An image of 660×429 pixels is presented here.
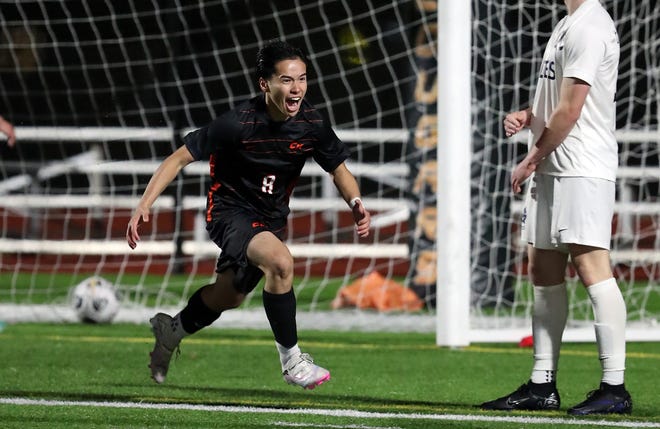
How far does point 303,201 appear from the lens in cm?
1327

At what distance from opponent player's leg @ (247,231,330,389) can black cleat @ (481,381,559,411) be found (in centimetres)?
69

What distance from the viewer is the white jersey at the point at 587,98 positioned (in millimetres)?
5059

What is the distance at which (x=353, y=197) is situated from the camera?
5.32m

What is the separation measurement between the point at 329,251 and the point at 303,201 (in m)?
0.57

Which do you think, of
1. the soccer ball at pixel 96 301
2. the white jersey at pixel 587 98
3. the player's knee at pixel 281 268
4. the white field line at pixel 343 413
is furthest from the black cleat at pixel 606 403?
the soccer ball at pixel 96 301

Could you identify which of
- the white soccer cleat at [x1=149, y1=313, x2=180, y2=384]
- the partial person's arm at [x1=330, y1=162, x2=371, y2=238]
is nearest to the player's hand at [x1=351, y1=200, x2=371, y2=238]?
the partial person's arm at [x1=330, y1=162, x2=371, y2=238]

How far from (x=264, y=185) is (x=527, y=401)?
136 cm

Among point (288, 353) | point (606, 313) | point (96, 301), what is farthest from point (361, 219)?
point (96, 301)

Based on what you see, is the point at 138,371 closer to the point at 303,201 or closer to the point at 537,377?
the point at 537,377

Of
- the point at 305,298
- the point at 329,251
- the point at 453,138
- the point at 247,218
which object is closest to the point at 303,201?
the point at 329,251

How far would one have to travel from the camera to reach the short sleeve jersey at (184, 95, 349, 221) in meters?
5.29

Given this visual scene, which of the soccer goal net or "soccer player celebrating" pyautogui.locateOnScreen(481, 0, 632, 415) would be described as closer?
"soccer player celebrating" pyautogui.locateOnScreen(481, 0, 632, 415)

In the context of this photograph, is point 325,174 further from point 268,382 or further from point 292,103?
point 292,103

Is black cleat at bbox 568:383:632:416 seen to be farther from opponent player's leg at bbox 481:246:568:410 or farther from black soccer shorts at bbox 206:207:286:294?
black soccer shorts at bbox 206:207:286:294
